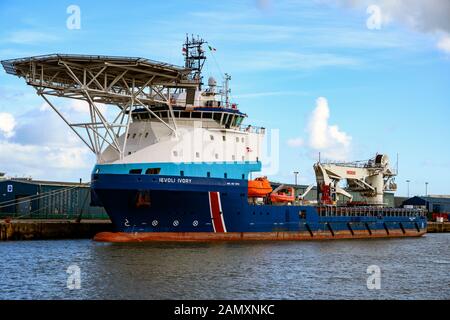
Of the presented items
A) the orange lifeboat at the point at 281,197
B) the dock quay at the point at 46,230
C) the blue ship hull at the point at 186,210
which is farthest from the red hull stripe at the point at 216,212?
the dock quay at the point at 46,230

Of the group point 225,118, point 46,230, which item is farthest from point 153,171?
point 46,230

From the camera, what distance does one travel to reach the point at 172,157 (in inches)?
1499

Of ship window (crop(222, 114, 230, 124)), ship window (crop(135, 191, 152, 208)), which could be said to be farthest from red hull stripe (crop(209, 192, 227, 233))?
ship window (crop(222, 114, 230, 124))

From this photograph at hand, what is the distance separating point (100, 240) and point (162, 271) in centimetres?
1220

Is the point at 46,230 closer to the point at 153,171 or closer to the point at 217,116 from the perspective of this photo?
the point at 153,171

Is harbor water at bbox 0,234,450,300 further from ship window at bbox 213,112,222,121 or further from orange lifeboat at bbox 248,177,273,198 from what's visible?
ship window at bbox 213,112,222,121

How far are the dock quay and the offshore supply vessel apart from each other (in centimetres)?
603

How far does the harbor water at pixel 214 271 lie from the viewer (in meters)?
22.5

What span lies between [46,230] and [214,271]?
19664 millimetres

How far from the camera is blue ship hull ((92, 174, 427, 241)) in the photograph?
36.2 m
